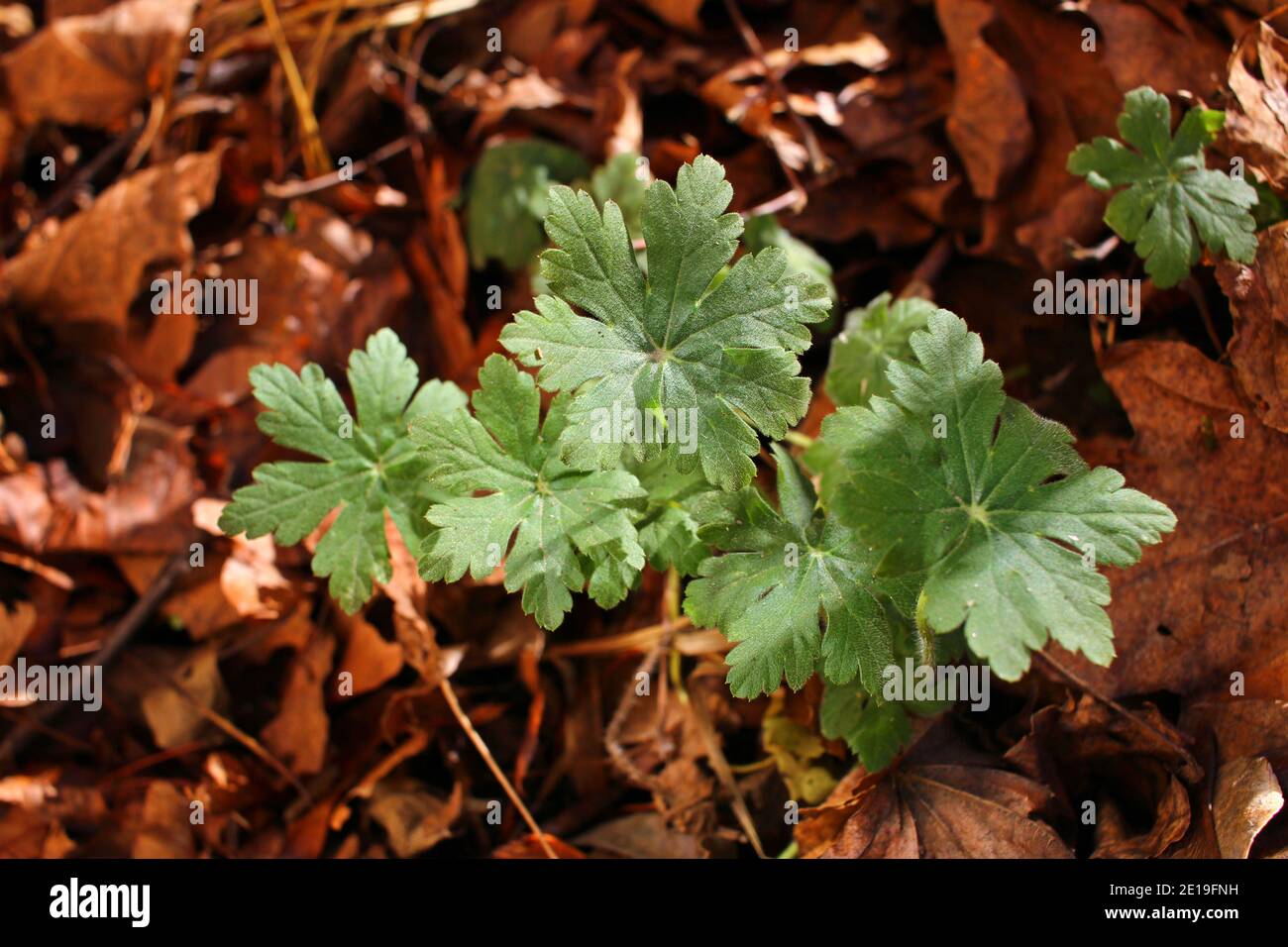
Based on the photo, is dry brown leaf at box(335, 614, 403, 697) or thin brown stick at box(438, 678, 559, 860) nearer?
thin brown stick at box(438, 678, 559, 860)

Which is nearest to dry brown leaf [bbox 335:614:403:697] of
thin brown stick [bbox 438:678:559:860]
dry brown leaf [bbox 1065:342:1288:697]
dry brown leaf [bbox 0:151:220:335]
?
thin brown stick [bbox 438:678:559:860]

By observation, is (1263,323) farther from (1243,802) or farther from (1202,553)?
(1243,802)

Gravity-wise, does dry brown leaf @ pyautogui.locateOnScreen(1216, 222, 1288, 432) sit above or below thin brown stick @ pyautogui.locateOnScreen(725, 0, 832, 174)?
below

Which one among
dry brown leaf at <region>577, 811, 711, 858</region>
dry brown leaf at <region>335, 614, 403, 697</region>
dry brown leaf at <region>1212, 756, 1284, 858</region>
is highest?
dry brown leaf at <region>335, 614, 403, 697</region>

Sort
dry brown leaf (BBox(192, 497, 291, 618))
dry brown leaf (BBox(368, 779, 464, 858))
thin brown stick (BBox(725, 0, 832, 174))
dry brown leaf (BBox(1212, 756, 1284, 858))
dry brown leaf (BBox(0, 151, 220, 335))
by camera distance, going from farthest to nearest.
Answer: dry brown leaf (BBox(0, 151, 220, 335)) → thin brown stick (BBox(725, 0, 832, 174)) → dry brown leaf (BBox(192, 497, 291, 618)) → dry brown leaf (BBox(368, 779, 464, 858)) → dry brown leaf (BBox(1212, 756, 1284, 858))

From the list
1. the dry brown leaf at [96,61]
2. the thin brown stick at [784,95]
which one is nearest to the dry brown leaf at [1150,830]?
the thin brown stick at [784,95]

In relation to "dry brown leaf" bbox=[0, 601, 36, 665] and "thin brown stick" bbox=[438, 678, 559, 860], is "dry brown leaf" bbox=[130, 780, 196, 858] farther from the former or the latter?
"thin brown stick" bbox=[438, 678, 559, 860]

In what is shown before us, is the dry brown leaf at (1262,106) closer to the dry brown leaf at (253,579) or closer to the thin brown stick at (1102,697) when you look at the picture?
the thin brown stick at (1102,697)
